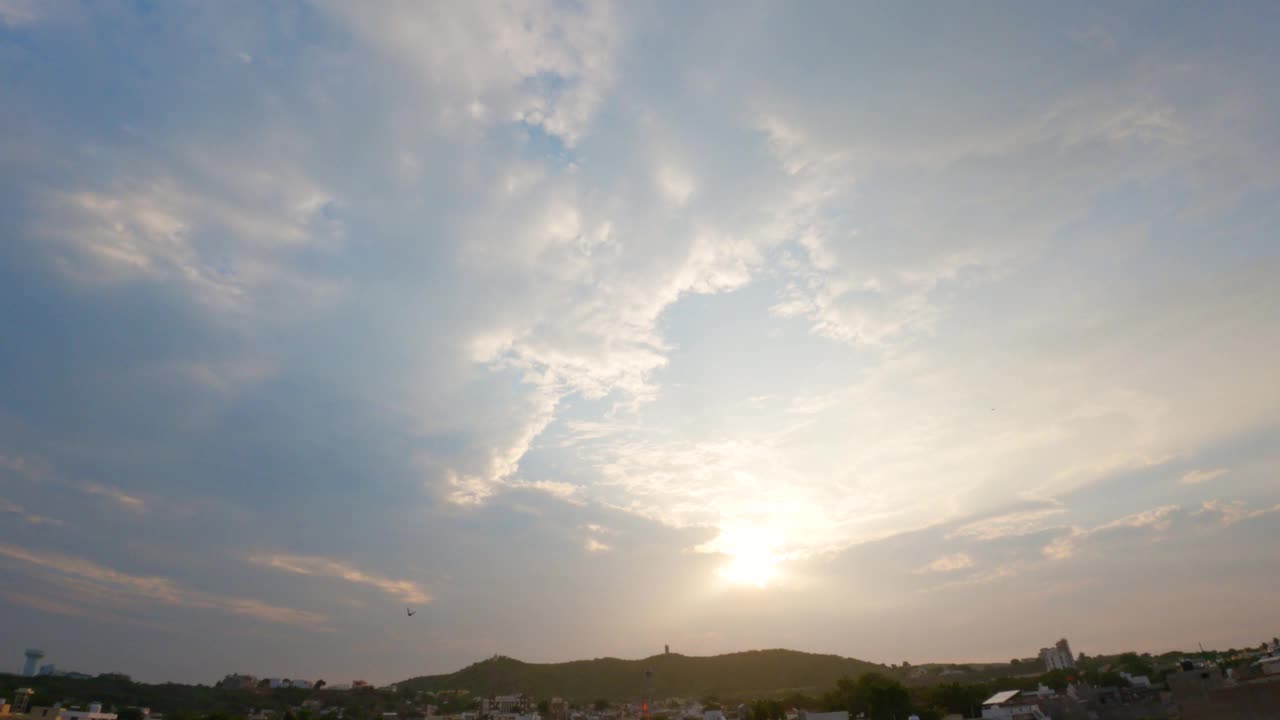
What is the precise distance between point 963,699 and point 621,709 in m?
96.6

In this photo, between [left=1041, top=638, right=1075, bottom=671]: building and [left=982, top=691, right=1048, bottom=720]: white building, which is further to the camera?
[left=1041, top=638, right=1075, bottom=671]: building

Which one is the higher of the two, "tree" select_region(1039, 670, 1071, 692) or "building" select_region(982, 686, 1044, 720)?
"tree" select_region(1039, 670, 1071, 692)

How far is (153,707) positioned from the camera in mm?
114750

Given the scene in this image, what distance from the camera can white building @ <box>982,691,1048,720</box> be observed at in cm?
6401

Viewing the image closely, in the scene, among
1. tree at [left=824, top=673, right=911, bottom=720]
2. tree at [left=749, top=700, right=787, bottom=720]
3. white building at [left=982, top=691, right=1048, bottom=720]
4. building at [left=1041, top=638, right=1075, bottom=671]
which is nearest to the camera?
white building at [left=982, top=691, right=1048, bottom=720]

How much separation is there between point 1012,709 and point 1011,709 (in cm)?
10

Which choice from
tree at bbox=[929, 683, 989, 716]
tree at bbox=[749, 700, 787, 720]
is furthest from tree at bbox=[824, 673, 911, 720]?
tree at bbox=[749, 700, 787, 720]

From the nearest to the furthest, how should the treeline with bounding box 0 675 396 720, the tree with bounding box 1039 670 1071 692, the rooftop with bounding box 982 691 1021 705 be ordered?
the rooftop with bounding box 982 691 1021 705, the tree with bounding box 1039 670 1071 692, the treeline with bounding box 0 675 396 720

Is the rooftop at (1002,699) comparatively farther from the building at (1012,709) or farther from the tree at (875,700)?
the tree at (875,700)

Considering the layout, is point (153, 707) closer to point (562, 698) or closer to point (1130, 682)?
point (562, 698)

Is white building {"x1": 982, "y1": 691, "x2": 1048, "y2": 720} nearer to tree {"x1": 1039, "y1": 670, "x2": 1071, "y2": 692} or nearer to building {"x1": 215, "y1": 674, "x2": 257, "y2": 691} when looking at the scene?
tree {"x1": 1039, "y1": 670, "x2": 1071, "y2": 692}

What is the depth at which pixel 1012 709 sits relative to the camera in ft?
226

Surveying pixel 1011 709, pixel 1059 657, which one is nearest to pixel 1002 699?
pixel 1011 709

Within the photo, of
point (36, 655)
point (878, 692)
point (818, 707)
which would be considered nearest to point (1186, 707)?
point (878, 692)
